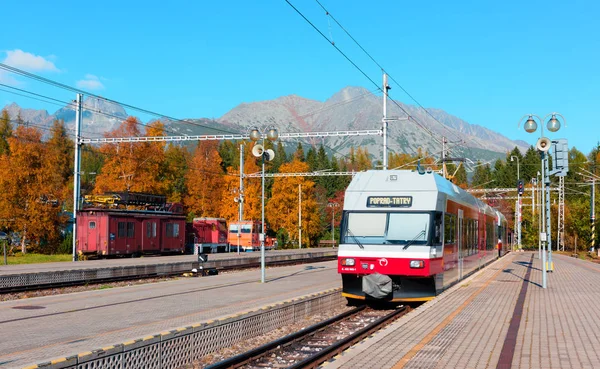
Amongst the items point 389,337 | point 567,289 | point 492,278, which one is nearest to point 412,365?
point 389,337

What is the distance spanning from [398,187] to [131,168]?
4617cm

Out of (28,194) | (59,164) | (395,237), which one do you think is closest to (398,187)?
(395,237)

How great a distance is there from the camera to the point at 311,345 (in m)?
11.9

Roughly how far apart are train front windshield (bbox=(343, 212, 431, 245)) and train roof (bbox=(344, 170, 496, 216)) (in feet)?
0.99

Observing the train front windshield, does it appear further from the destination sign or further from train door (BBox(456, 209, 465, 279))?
train door (BBox(456, 209, 465, 279))

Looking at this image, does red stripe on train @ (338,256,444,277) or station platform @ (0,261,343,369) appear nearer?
station platform @ (0,261,343,369)

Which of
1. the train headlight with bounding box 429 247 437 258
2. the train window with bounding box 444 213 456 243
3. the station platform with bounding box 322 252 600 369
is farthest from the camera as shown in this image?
the train window with bounding box 444 213 456 243

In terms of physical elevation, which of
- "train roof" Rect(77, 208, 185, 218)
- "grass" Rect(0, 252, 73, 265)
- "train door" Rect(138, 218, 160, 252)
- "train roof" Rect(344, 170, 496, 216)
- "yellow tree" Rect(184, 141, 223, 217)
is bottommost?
"grass" Rect(0, 252, 73, 265)

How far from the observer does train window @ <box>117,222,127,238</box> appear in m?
39.1

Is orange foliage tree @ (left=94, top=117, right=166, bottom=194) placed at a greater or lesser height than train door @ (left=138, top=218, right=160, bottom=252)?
greater

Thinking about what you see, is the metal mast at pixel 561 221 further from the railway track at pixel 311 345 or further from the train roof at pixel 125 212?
the railway track at pixel 311 345

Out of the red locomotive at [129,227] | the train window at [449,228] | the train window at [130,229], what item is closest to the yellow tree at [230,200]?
the red locomotive at [129,227]

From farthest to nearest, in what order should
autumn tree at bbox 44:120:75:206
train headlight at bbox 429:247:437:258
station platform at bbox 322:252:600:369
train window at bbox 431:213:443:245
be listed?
autumn tree at bbox 44:120:75:206 < train window at bbox 431:213:443:245 < train headlight at bbox 429:247:437:258 < station platform at bbox 322:252:600:369

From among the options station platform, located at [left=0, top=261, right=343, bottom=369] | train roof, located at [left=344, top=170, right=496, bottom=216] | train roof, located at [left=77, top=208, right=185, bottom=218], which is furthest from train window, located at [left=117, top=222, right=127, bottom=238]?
train roof, located at [left=344, top=170, right=496, bottom=216]
